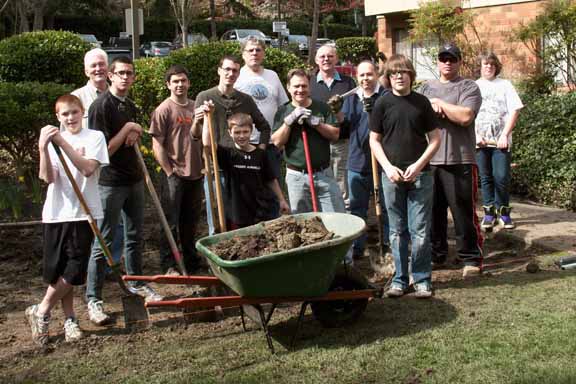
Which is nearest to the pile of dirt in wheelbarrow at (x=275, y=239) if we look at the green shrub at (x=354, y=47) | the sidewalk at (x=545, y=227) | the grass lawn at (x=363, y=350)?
the grass lawn at (x=363, y=350)

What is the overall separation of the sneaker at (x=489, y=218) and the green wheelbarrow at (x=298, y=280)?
10.7 ft

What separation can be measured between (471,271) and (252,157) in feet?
7.29

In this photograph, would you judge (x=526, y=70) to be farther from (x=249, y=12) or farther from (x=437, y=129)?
(x=249, y=12)

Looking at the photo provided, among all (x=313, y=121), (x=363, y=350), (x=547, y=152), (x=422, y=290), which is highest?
(x=313, y=121)

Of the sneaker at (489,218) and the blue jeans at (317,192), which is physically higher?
the blue jeans at (317,192)

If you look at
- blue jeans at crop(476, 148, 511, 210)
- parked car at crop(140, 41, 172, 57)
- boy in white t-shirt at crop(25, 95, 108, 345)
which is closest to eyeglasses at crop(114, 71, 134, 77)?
boy in white t-shirt at crop(25, 95, 108, 345)

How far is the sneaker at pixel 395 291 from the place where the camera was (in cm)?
610

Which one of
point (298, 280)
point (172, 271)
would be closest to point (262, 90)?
point (172, 271)

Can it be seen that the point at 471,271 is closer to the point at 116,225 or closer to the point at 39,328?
the point at 116,225

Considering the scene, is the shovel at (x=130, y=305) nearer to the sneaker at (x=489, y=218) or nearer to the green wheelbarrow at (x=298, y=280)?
the green wheelbarrow at (x=298, y=280)

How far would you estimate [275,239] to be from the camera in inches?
202

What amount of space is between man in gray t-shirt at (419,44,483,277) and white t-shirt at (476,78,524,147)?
1.70 m

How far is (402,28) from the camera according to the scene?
19891 millimetres

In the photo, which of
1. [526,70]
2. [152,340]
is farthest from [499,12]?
[152,340]
